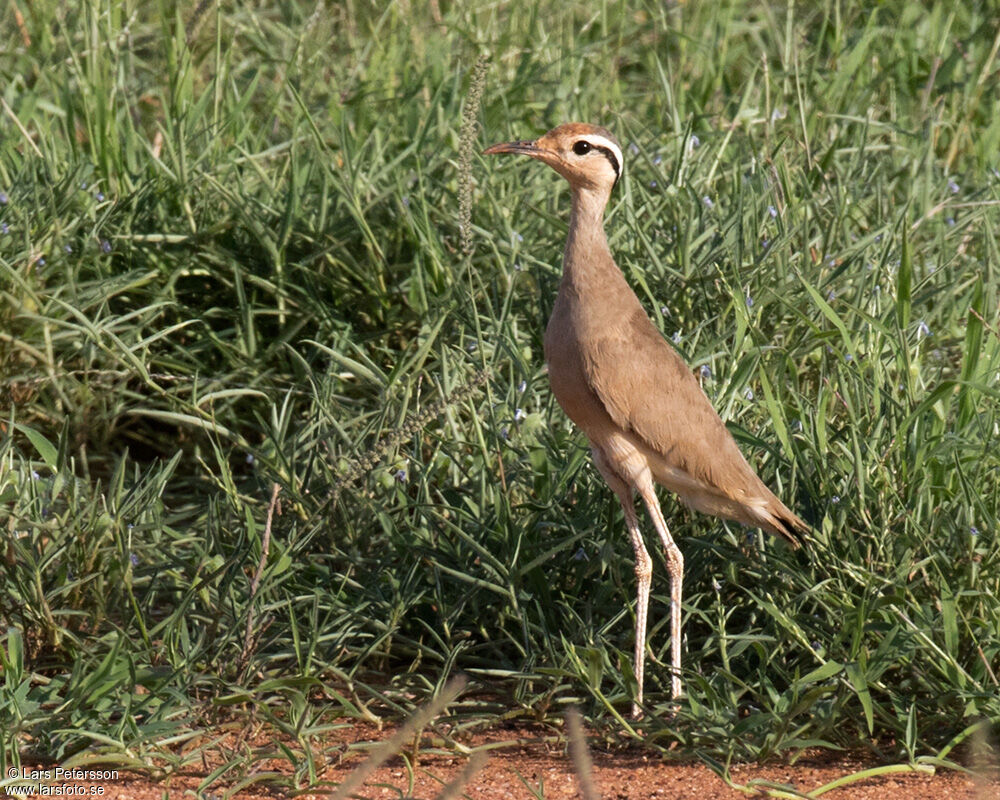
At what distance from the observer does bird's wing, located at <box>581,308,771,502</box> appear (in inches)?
136

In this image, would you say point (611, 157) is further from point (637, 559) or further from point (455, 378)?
point (637, 559)

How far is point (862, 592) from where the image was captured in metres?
3.34

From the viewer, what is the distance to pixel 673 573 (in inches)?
137

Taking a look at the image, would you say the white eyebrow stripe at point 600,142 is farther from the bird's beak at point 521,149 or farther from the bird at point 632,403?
the bird's beak at point 521,149

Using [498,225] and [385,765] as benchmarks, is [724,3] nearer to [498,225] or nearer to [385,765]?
[498,225]

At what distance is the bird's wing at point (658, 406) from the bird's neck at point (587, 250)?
0.46 feet

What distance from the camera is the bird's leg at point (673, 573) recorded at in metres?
3.37

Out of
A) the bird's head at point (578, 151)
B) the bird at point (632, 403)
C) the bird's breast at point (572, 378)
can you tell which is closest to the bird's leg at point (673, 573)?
the bird at point (632, 403)

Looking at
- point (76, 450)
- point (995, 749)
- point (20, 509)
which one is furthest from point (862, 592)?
point (76, 450)

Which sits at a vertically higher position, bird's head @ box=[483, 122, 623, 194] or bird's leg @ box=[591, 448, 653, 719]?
bird's head @ box=[483, 122, 623, 194]

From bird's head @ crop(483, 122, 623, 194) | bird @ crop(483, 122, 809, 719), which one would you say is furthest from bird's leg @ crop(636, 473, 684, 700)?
bird's head @ crop(483, 122, 623, 194)

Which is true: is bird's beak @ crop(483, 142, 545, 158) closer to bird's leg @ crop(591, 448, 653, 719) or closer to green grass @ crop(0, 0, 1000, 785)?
green grass @ crop(0, 0, 1000, 785)

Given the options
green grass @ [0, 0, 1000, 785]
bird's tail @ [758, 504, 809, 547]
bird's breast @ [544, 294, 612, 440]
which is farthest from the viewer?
bird's breast @ [544, 294, 612, 440]

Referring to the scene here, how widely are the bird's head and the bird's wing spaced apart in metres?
0.40
